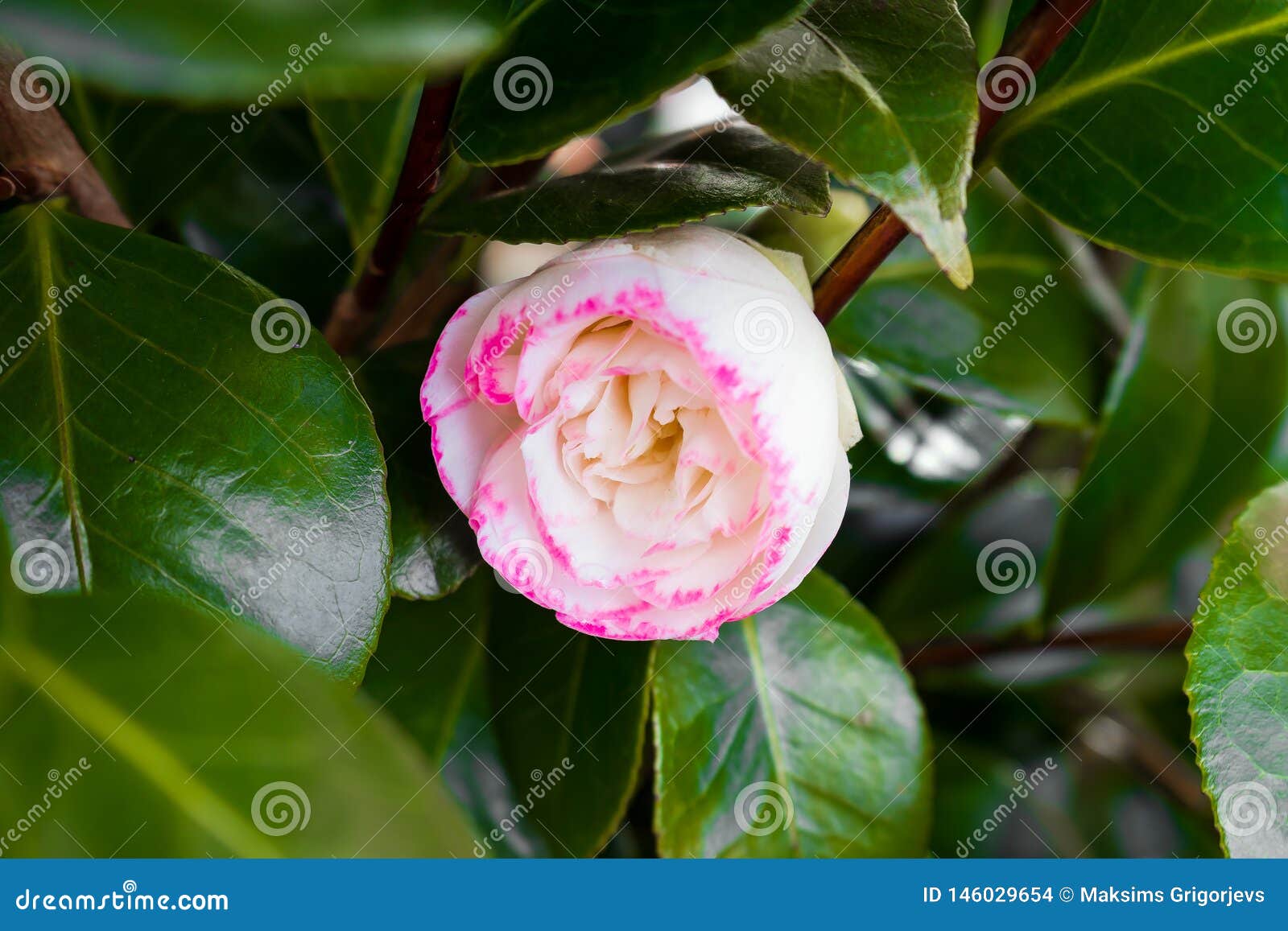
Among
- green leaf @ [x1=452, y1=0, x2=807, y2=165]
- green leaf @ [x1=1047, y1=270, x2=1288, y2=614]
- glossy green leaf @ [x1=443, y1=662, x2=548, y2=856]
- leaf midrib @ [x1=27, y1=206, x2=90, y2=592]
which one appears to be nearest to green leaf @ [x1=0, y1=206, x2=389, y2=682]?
leaf midrib @ [x1=27, y1=206, x2=90, y2=592]

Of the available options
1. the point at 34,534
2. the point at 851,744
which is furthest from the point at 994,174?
the point at 34,534

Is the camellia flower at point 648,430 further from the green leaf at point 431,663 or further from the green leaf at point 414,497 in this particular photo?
the green leaf at point 431,663

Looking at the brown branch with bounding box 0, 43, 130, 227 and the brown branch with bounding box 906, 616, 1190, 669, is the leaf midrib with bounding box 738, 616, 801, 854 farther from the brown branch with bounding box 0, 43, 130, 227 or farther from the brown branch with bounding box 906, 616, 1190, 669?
the brown branch with bounding box 0, 43, 130, 227

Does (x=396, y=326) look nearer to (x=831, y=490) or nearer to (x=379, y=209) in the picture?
(x=379, y=209)

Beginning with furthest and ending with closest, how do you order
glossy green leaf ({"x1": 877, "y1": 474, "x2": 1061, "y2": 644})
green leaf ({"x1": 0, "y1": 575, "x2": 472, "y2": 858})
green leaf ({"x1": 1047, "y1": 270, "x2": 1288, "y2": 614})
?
glossy green leaf ({"x1": 877, "y1": 474, "x2": 1061, "y2": 644}) → green leaf ({"x1": 1047, "y1": 270, "x2": 1288, "y2": 614}) → green leaf ({"x1": 0, "y1": 575, "x2": 472, "y2": 858})

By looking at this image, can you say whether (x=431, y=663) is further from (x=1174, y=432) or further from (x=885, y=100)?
(x=1174, y=432)

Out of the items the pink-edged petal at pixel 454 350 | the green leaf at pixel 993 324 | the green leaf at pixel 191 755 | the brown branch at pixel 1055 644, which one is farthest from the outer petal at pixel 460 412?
the brown branch at pixel 1055 644

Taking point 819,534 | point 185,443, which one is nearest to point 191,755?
point 185,443
